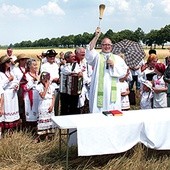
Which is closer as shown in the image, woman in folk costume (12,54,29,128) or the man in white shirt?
woman in folk costume (12,54,29,128)

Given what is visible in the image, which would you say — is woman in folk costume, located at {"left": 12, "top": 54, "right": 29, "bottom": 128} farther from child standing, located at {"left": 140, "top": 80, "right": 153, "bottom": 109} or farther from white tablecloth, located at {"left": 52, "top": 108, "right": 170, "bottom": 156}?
child standing, located at {"left": 140, "top": 80, "right": 153, "bottom": 109}

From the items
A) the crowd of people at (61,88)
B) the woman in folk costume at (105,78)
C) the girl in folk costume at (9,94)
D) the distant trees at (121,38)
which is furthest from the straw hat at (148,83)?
the distant trees at (121,38)

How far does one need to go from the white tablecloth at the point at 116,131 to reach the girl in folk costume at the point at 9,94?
177 centimetres

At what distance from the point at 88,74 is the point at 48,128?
2.12 metres

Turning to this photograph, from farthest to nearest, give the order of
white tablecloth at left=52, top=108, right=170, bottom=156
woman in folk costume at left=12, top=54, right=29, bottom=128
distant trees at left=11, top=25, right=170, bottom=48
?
distant trees at left=11, top=25, right=170, bottom=48, woman in folk costume at left=12, top=54, right=29, bottom=128, white tablecloth at left=52, top=108, right=170, bottom=156

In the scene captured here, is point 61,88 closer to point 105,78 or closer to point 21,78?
point 21,78

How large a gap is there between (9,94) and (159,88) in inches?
123

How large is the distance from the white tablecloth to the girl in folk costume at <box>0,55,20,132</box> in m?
1.77

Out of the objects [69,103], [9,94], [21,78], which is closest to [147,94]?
[69,103]

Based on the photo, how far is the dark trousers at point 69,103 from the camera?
27.8 ft

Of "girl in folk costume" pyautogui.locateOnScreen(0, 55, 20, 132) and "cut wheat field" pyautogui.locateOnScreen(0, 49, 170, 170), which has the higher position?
"girl in folk costume" pyautogui.locateOnScreen(0, 55, 20, 132)

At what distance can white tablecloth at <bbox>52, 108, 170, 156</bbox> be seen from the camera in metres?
5.23

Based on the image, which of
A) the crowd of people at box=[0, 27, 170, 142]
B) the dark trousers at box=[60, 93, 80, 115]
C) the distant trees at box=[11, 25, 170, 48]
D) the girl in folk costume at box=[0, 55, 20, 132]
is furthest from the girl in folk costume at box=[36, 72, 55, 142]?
the distant trees at box=[11, 25, 170, 48]

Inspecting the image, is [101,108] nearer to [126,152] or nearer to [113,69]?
[113,69]
